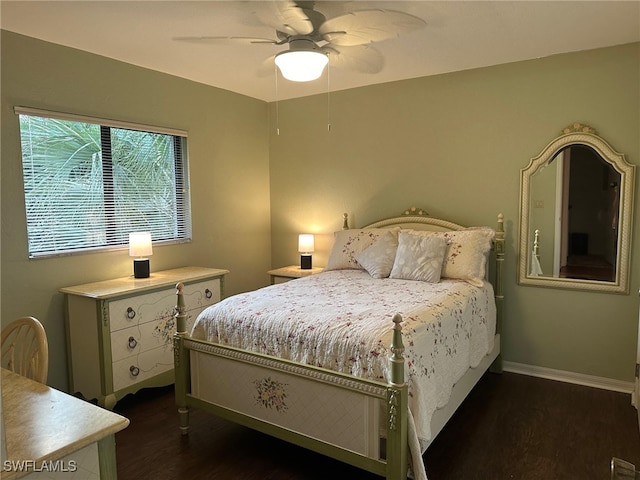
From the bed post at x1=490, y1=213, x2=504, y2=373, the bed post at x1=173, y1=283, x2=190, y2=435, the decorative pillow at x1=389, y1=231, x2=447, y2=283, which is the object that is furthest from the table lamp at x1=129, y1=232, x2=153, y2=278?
the bed post at x1=490, y1=213, x2=504, y2=373

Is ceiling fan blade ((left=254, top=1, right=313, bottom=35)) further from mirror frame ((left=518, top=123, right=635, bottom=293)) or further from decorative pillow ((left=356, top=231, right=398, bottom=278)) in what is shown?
mirror frame ((left=518, top=123, right=635, bottom=293))

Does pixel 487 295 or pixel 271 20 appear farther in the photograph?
pixel 487 295

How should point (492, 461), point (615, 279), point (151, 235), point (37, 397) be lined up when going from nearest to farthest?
1. point (37, 397)
2. point (492, 461)
3. point (615, 279)
4. point (151, 235)

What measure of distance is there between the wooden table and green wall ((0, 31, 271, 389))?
1.83 metres

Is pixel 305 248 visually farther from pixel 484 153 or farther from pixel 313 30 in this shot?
pixel 313 30

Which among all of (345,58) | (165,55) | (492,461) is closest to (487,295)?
(492,461)

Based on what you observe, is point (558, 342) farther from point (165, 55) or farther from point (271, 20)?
point (165, 55)

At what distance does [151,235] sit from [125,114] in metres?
0.97

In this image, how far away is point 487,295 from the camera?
3.25m

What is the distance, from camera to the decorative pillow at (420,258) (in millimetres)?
3254

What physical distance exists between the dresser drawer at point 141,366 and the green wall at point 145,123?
1.47 ft

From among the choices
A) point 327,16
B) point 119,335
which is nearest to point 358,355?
point 119,335

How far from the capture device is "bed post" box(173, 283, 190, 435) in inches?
105

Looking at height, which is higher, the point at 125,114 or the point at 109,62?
the point at 109,62
